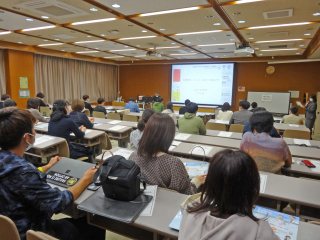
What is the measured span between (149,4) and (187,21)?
45.4 inches

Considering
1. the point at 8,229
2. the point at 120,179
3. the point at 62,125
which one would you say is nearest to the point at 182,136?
the point at 62,125

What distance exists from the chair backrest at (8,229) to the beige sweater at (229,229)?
2.65ft

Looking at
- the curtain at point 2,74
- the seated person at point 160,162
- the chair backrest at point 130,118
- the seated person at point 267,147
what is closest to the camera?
the seated person at point 160,162

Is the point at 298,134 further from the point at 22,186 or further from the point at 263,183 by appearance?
the point at 22,186

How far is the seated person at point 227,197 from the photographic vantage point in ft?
3.04

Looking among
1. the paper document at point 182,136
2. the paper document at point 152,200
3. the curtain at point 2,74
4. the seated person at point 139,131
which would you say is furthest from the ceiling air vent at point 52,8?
the curtain at point 2,74

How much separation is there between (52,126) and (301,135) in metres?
4.29

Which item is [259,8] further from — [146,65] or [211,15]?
[146,65]

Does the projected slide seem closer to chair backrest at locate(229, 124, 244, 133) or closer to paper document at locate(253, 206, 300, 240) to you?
chair backrest at locate(229, 124, 244, 133)

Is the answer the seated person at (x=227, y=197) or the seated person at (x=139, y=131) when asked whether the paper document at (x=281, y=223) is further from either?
the seated person at (x=139, y=131)

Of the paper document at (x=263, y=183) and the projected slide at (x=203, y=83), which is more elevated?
the projected slide at (x=203, y=83)

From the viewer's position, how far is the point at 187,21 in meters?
4.43

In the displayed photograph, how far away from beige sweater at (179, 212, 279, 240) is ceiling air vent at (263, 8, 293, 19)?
3894 millimetres

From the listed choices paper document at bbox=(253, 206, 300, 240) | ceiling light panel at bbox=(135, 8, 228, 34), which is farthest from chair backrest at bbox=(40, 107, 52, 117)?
paper document at bbox=(253, 206, 300, 240)
